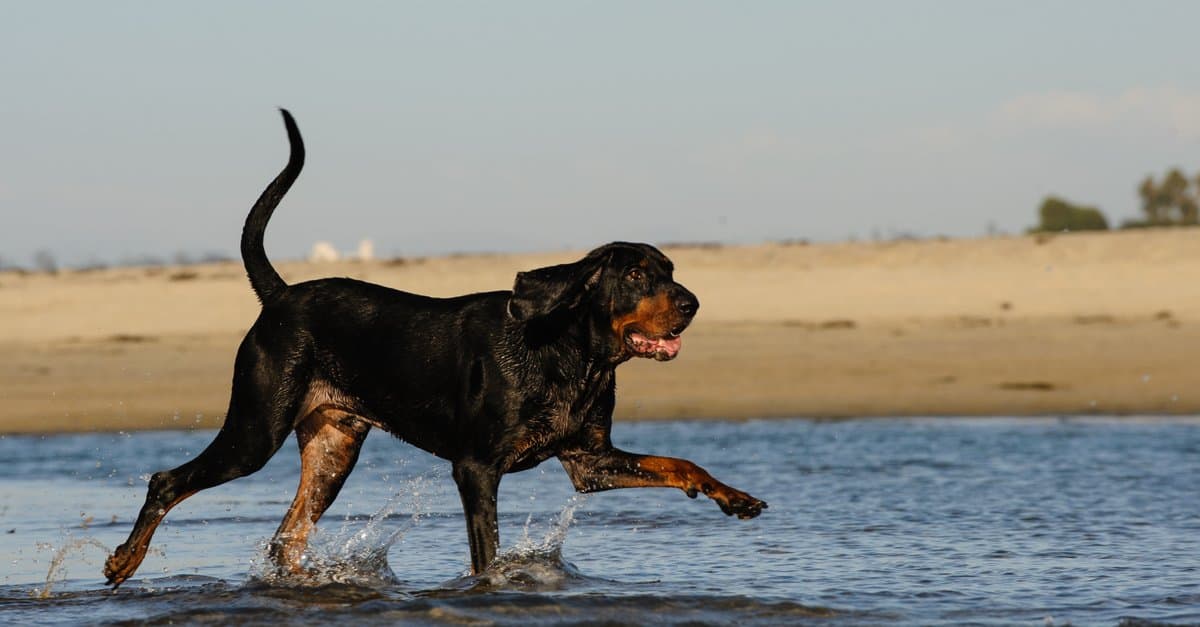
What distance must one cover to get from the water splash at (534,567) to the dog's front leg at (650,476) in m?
0.46

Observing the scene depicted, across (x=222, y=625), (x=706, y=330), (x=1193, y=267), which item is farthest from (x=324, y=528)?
(x=1193, y=267)

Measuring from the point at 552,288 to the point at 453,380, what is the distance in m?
0.62

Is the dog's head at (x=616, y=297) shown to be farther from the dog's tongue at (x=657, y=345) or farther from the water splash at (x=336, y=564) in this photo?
the water splash at (x=336, y=564)

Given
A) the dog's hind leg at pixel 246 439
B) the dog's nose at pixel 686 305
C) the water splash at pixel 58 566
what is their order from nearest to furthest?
the dog's nose at pixel 686 305 < the dog's hind leg at pixel 246 439 < the water splash at pixel 58 566

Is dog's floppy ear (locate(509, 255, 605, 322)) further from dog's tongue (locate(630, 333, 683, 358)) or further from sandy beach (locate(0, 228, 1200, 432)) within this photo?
sandy beach (locate(0, 228, 1200, 432))

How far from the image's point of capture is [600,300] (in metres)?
6.36

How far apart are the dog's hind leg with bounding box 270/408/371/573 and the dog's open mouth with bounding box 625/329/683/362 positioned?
1471 mm

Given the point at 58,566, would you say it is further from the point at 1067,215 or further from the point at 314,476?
the point at 1067,215

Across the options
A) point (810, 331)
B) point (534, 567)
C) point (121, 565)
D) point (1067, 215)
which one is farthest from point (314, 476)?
point (1067, 215)

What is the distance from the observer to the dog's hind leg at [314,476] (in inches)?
281

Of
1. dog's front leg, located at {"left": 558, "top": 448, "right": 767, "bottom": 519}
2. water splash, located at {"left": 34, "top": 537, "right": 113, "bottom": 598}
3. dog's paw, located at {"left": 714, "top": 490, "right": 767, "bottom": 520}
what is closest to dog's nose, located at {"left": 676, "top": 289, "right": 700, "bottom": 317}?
dog's front leg, located at {"left": 558, "top": 448, "right": 767, "bottom": 519}

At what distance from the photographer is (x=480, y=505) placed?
6344 mm

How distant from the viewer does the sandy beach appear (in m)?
14.2

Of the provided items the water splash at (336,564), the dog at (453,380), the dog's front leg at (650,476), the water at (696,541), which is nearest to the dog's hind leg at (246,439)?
the dog at (453,380)
